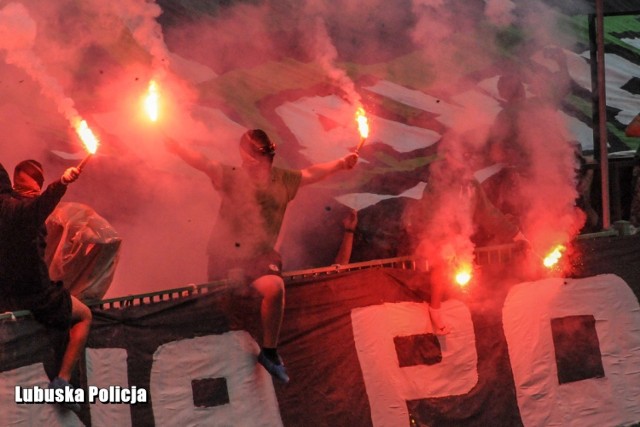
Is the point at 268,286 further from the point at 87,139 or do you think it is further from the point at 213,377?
the point at 87,139

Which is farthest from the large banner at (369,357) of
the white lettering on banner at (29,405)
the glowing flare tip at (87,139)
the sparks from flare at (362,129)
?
the glowing flare tip at (87,139)

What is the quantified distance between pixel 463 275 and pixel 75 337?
2.81 metres

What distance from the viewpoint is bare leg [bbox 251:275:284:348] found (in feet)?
17.9

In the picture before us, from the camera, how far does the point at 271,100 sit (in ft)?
25.1

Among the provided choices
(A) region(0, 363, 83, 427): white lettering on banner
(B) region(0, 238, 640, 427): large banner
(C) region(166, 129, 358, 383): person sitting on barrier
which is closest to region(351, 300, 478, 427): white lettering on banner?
(B) region(0, 238, 640, 427): large banner

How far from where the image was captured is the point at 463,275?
255 inches

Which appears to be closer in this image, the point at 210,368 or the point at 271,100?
the point at 210,368

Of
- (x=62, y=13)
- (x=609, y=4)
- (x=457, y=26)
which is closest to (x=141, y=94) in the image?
(x=62, y=13)

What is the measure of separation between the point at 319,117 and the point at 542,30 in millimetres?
2957

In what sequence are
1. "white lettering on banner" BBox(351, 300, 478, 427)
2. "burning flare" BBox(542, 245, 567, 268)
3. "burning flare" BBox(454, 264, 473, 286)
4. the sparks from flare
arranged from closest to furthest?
the sparks from flare
"white lettering on banner" BBox(351, 300, 478, 427)
"burning flare" BBox(454, 264, 473, 286)
"burning flare" BBox(542, 245, 567, 268)

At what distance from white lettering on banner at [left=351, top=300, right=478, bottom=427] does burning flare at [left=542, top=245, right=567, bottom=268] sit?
2.78ft

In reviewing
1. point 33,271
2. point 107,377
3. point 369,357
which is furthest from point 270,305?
point 33,271

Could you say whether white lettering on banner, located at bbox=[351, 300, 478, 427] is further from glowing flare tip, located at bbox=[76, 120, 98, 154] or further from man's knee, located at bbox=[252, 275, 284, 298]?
glowing flare tip, located at bbox=[76, 120, 98, 154]

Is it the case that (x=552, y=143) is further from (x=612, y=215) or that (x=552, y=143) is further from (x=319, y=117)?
(x=319, y=117)
